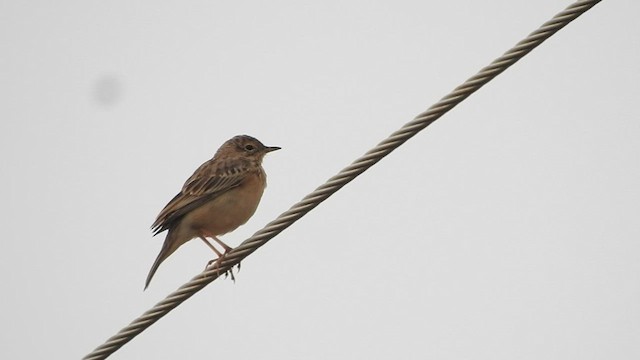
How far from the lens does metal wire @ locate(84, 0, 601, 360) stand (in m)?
4.89

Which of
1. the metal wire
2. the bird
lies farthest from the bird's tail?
the metal wire

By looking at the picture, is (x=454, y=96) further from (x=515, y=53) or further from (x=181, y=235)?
(x=181, y=235)

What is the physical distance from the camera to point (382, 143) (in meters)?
5.10

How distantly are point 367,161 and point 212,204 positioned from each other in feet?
13.3

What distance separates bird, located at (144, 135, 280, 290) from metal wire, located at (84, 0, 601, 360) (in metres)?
2.92

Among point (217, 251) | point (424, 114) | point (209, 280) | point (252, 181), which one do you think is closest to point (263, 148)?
point (252, 181)

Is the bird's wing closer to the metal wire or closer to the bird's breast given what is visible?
the bird's breast

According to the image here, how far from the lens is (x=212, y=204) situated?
8.88 metres

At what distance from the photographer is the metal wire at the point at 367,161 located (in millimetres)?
4887

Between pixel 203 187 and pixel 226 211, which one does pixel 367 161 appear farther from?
pixel 203 187

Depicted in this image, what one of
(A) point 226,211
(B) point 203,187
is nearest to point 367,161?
(A) point 226,211

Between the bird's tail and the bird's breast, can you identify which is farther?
the bird's breast

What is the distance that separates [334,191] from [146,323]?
161 centimetres

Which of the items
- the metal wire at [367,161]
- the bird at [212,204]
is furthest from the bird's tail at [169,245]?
the metal wire at [367,161]
